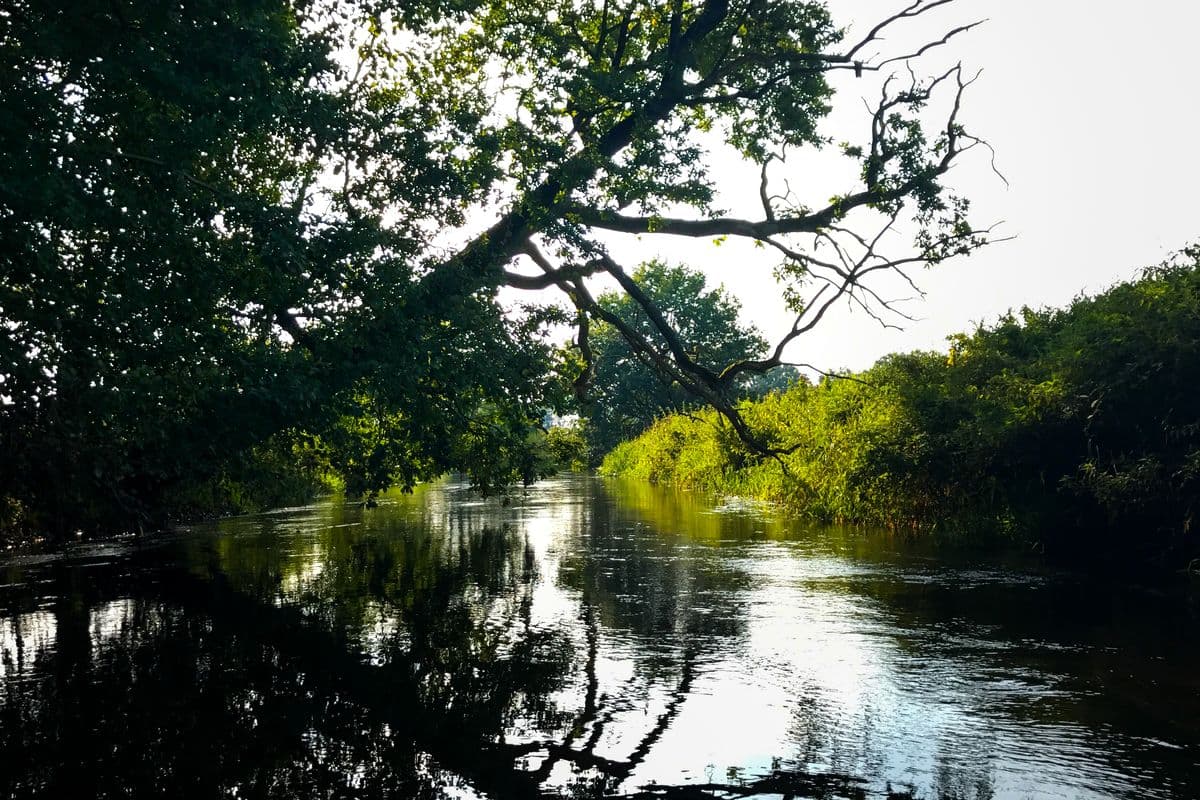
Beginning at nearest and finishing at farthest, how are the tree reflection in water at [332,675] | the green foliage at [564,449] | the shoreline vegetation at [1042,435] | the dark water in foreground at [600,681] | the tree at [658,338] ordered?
the dark water in foreground at [600,681]
the tree reflection in water at [332,675]
the shoreline vegetation at [1042,435]
the green foliage at [564,449]
the tree at [658,338]

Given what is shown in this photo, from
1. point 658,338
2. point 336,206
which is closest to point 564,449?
point 336,206

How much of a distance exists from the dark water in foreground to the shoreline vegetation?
2.59m

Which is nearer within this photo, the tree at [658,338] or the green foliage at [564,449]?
the green foliage at [564,449]

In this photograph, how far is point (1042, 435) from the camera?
20.7m

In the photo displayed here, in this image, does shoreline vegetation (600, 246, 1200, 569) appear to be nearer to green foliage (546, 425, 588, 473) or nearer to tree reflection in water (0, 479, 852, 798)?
green foliage (546, 425, 588, 473)

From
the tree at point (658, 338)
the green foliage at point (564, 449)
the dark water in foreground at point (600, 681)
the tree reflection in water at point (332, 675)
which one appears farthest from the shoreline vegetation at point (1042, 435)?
the tree at point (658, 338)

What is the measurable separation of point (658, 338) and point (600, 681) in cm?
6352

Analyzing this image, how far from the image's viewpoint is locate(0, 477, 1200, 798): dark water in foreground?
834 cm

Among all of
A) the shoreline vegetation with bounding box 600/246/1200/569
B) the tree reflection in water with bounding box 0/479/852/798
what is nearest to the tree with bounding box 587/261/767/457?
the shoreline vegetation with bounding box 600/246/1200/569

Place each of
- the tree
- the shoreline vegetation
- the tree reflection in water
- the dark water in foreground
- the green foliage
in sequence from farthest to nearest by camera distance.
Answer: the tree < the green foliage < the shoreline vegetation < the tree reflection in water < the dark water in foreground

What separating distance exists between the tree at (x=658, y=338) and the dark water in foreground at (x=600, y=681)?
181 ft

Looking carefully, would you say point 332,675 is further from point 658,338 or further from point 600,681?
point 658,338

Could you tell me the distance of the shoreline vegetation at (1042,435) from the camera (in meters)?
18.1

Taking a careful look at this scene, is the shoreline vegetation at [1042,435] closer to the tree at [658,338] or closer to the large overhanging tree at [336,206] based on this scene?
the large overhanging tree at [336,206]
